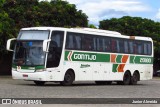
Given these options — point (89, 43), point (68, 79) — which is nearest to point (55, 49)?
point (68, 79)

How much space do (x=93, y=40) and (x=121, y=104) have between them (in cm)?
1342

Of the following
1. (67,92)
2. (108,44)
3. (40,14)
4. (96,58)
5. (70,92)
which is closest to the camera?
(67,92)

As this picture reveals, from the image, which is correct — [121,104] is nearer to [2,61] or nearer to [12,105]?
[12,105]

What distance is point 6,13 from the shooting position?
4381 cm

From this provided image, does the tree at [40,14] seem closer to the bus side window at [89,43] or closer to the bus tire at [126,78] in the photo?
the bus tire at [126,78]

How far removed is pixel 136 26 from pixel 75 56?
37.5 meters

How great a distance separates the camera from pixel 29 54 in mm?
26500

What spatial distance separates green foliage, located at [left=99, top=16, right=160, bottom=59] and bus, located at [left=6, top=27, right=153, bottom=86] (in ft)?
96.6

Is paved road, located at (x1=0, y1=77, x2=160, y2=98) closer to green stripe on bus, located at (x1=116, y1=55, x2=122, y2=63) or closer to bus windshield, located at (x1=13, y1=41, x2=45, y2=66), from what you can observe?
bus windshield, located at (x1=13, y1=41, x2=45, y2=66)

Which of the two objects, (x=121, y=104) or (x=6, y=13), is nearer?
(x=121, y=104)

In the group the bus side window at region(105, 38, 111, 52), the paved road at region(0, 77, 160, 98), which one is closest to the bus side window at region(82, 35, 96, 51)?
the bus side window at region(105, 38, 111, 52)

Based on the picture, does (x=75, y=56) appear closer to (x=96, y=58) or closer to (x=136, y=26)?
(x=96, y=58)

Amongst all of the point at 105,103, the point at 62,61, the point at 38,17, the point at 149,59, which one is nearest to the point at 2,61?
the point at 38,17

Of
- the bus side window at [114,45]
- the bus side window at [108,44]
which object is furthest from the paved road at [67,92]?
the bus side window at [114,45]
